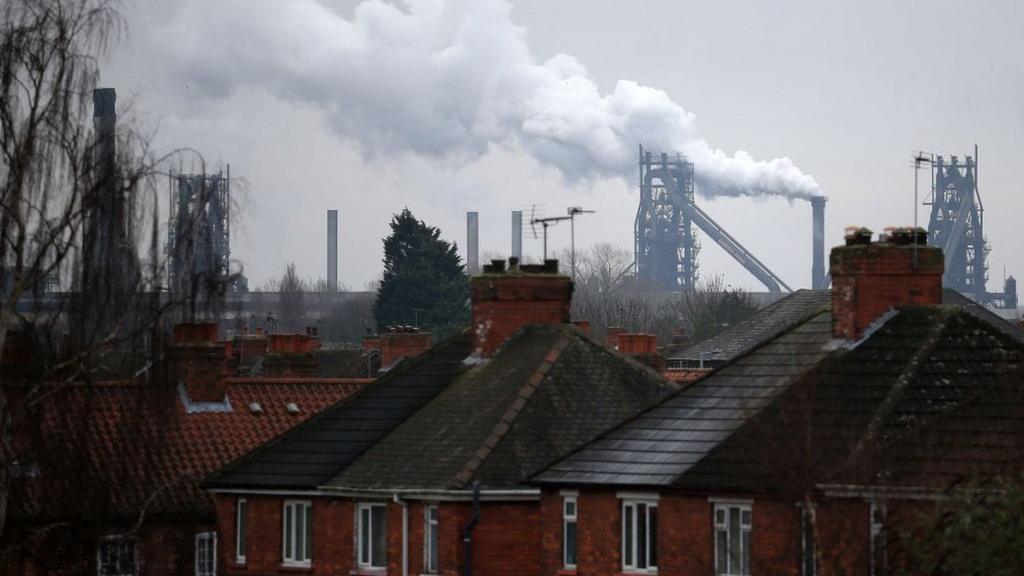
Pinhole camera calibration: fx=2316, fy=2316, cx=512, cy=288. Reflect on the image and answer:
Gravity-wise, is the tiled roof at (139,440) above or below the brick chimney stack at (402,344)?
below

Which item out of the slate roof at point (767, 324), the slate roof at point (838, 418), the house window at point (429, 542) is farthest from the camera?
the slate roof at point (767, 324)

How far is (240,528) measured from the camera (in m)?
37.8

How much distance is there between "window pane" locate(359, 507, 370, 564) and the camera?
35.2 meters

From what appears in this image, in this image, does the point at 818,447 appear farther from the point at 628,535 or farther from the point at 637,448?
the point at 637,448

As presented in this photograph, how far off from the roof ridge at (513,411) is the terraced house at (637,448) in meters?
0.04

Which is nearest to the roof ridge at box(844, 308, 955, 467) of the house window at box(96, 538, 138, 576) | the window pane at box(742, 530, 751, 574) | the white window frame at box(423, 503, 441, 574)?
the window pane at box(742, 530, 751, 574)

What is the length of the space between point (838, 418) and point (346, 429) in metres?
11.3

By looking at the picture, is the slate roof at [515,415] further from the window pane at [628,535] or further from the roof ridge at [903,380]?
the roof ridge at [903,380]

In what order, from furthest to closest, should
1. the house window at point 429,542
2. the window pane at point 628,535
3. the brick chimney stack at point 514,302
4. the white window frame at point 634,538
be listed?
the brick chimney stack at point 514,302
the house window at point 429,542
the window pane at point 628,535
the white window frame at point 634,538

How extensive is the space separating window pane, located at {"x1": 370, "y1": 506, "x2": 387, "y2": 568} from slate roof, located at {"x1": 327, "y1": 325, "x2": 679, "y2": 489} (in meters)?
0.46

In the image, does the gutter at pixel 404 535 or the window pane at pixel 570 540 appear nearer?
the window pane at pixel 570 540

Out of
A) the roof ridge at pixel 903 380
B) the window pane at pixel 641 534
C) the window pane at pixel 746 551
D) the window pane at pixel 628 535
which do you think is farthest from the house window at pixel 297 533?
the roof ridge at pixel 903 380

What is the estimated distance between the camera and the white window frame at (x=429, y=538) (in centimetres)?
3371

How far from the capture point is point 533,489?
3338 centimetres
